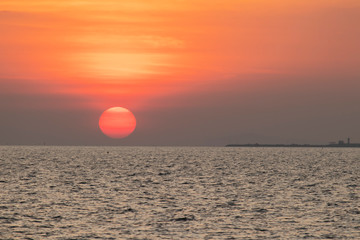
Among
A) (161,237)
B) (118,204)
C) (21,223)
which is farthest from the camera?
(118,204)

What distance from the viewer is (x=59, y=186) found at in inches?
3142

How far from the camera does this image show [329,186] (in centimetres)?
8294

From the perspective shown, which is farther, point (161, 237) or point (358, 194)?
point (358, 194)

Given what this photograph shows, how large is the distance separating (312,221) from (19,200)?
1338 inches

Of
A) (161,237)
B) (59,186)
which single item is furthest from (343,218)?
(59,186)

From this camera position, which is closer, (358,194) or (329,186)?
(358,194)

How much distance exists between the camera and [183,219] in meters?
47.8

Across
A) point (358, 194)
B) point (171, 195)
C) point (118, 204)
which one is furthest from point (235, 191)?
point (118, 204)

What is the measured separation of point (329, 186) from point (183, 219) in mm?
42475

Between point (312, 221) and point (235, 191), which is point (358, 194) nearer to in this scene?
point (235, 191)

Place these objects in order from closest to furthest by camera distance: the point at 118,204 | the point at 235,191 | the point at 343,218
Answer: the point at 343,218, the point at 118,204, the point at 235,191

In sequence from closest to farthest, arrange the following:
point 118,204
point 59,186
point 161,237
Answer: point 161,237
point 118,204
point 59,186

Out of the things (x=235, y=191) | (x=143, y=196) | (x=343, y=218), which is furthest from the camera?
(x=235, y=191)

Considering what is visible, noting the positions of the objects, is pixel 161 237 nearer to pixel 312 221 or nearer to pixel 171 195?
pixel 312 221
